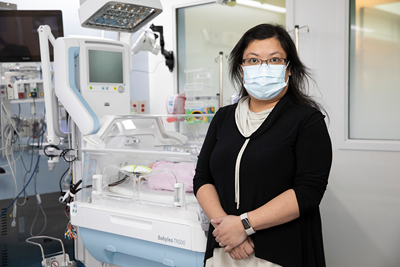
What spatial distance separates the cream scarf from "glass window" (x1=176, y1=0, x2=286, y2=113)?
218 cm

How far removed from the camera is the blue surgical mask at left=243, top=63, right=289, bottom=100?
118 centimetres

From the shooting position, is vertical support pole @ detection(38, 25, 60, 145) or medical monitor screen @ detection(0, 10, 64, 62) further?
medical monitor screen @ detection(0, 10, 64, 62)

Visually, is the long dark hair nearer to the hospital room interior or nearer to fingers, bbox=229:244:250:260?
the hospital room interior

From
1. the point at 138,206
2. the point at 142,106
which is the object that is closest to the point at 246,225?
the point at 138,206

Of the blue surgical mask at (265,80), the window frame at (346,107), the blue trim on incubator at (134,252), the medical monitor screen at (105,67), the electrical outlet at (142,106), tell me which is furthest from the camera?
the electrical outlet at (142,106)

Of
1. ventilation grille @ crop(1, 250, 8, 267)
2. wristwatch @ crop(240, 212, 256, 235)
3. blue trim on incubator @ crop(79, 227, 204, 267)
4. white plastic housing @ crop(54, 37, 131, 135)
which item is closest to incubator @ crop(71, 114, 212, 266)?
blue trim on incubator @ crop(79, 227, 204, 267)

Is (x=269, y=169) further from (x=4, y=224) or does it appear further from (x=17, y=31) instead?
(x=4, y=224)

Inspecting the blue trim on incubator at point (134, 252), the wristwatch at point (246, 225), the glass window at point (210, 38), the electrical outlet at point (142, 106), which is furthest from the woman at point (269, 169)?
the electrical outlet at point (142, 106)

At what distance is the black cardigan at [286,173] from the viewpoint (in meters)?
1.07

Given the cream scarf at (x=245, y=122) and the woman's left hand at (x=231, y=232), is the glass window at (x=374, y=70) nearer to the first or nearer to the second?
the cream scarf at (x=245, y=122)

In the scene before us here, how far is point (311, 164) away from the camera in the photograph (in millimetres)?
1065

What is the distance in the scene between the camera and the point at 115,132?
206 cm

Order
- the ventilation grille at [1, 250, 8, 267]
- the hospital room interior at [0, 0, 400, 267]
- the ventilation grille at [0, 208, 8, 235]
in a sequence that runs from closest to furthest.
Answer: the hospital room interior at [0, 0, 400, 267], the ventilation grille at [1, 250, 8, 267], the ventilation grille at [0, 208, 8, 235]

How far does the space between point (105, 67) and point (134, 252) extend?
1.24m
